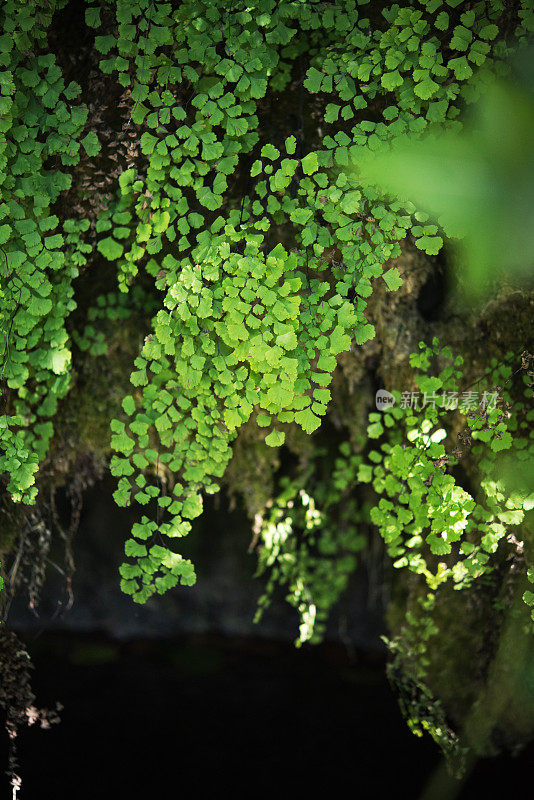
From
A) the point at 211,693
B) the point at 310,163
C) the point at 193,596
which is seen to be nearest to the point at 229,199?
the point at 310,163

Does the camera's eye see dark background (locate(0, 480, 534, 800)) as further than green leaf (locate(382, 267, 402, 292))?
Yes

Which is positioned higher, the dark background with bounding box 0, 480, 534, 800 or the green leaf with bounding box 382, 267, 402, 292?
the green leaf with bounding box 382, 267, 402, 292

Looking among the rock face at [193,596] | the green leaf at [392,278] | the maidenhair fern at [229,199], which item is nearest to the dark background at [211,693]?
the rock face at [193,596]

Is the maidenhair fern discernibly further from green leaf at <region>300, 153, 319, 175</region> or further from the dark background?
the dark background

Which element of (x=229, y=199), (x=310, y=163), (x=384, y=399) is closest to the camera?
(x=310, y=163)

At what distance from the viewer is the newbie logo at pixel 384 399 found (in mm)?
2162

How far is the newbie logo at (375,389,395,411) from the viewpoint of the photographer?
216 centimetres

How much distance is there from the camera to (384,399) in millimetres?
2191

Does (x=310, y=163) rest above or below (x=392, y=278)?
above

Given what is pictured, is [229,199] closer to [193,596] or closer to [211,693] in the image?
[193,596]

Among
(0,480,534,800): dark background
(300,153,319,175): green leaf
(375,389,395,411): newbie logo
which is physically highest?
(300,153,319,175): green leaf

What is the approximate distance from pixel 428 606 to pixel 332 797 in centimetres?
115

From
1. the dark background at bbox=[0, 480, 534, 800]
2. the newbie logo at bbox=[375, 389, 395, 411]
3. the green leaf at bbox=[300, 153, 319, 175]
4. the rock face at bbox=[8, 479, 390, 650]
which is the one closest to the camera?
the green leaf at bbox=[300, 153, 319, 175]

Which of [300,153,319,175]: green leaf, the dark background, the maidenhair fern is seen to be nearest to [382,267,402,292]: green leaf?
the maidenhair fern
